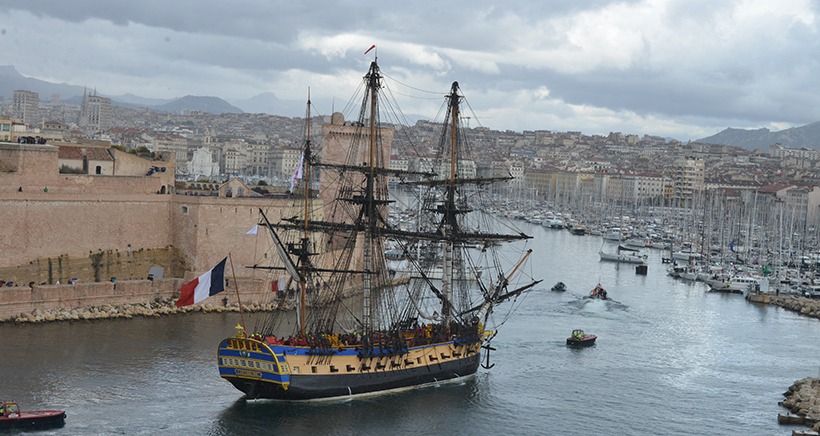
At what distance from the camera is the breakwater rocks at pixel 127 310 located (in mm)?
28797

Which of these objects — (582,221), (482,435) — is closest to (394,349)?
(482,435)

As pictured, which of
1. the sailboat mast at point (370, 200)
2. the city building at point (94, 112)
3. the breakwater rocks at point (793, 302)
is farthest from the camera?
the city building at point (94, 112)

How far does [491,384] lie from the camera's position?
26016 mm

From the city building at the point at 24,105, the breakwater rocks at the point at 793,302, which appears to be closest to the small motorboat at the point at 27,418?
the breakwater rocks at the point at 793,302

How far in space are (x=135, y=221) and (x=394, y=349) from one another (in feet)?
41.9

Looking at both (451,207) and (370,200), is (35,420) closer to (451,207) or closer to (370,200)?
(370,200)

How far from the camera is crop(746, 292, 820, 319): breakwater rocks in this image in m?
41.6

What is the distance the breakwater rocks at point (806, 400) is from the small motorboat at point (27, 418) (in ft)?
46.9

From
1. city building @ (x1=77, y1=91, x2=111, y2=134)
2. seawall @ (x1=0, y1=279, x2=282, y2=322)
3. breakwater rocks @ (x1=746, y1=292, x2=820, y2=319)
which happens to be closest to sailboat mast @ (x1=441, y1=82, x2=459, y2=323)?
seawall @ (x1=0, y1=279, x2=282, y2=322)

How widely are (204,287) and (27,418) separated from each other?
4.56 meters

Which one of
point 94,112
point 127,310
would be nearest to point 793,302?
point 127,310

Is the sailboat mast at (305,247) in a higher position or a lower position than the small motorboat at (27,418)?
higher

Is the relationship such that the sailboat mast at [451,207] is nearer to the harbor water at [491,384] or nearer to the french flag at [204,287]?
the harbor water at [491,384]

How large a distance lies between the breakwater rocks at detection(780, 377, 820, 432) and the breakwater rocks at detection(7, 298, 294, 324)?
38.9 ft
